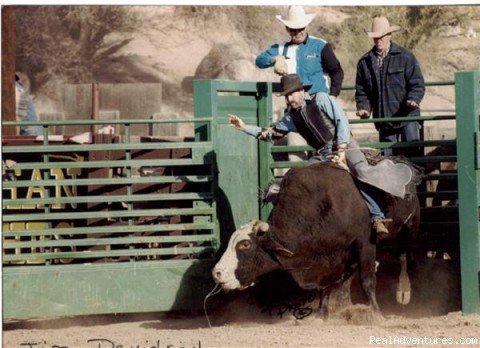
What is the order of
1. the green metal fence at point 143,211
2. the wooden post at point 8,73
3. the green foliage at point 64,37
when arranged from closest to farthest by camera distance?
the green metal fence at point 143,211 < the wooden post at point 8,73 < the green foliage at point 64,37

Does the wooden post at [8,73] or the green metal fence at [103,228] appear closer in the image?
A: the green metal fence at [103,228]

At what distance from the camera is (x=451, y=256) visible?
1001cm

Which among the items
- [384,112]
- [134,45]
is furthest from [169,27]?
[384,112]

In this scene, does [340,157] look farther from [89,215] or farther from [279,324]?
[89,215]

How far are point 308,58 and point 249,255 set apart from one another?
6.45 feet

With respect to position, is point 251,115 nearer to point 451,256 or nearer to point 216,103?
point 216,103

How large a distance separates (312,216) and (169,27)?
24.9 meters

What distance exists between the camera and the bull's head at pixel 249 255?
8758mm

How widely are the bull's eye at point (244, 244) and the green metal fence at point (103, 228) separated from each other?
2.15ft

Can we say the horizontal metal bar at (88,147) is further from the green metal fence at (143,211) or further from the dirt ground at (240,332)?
the dirt ground at (240,332)

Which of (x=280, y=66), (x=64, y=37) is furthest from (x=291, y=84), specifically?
(x=64, y=37)

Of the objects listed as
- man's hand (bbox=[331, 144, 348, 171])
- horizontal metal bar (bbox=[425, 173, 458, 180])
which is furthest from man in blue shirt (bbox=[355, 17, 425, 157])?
man's hand (bbox=[331, 144, 348, 171])

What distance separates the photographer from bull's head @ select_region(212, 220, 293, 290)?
8758 mm

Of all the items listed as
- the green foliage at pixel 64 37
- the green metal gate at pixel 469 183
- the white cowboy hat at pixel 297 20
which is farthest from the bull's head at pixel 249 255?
the green foliage at pixel 64 37
